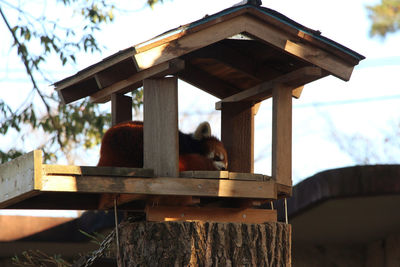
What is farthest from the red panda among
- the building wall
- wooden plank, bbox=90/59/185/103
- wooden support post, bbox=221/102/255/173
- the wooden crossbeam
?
the building wall

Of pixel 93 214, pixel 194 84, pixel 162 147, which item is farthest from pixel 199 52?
pixel 93 214

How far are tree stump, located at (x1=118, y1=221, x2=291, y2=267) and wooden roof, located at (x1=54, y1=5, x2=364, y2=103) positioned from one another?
0.79 metres

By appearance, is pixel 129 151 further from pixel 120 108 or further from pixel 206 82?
pixel 206 82

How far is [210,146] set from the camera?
3.90 meters

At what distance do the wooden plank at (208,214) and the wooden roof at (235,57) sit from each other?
698mm

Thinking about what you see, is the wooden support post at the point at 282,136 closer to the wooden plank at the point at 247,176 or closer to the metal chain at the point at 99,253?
the wooden plank at the point at 247,176

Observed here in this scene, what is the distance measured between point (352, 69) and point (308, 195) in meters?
2.23

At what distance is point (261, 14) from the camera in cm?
348

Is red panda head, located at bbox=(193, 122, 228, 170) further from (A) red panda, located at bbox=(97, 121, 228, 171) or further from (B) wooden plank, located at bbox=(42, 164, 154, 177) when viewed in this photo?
(B) wooden plank, located at bbox=(42, 164, 154, 177)

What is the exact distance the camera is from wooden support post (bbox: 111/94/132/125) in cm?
407

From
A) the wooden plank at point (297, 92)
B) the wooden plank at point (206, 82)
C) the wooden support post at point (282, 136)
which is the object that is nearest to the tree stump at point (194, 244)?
the wooden support post at point (282, 136)

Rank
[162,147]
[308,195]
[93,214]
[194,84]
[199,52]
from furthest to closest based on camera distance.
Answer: [93,214]
[308,195]
[194,84]
[199,52]
[162,147]

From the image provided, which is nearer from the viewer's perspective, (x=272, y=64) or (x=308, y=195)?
(x=272, y=64)

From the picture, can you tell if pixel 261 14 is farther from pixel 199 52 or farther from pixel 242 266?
pixel 242 266
